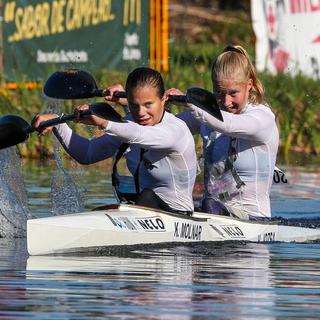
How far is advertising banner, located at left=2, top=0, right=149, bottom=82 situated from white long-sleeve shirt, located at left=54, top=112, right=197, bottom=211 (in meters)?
9.53

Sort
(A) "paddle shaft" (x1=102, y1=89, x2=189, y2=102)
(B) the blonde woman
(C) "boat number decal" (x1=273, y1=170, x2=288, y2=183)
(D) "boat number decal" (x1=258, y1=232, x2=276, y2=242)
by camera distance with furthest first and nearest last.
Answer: (C) "boat number decal" (x1=273, y1=170, x2=288, y2=183) < (D) "boat number decal" (x1=258, y1=232, x2=276, y2=242) < (B) the blonde woman < (A) "paddle shaft" (x1=102, y1=89, x2=189, y2=102)

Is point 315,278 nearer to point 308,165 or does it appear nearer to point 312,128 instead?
point 308,165

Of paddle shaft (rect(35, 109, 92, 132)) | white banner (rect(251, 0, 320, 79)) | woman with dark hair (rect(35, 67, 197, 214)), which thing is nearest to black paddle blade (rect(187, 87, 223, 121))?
woman with dark hair (rect(35, 67, 197, 214))

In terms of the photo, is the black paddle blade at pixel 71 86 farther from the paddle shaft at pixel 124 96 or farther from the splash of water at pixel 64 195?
the splash of water at pixel 64 195

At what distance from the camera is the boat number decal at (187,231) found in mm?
12156

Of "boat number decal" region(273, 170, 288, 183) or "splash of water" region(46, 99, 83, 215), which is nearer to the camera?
"boat number decal" region(273, 170, 288, 183)

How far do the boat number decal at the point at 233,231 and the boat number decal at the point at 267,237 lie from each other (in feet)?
0.71

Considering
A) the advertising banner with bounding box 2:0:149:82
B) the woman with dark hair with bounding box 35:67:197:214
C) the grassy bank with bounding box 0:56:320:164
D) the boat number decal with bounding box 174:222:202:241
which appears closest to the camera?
the woman with dark hair with bounding box 35:67:197:214

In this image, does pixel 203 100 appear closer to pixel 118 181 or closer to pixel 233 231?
pixel 118 181

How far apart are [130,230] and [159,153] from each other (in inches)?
29.3

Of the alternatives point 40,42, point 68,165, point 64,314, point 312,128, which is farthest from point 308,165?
point 64,314

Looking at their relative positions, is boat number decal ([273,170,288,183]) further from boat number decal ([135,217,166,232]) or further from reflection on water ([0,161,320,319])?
boat number decal ([135,217,166,232])

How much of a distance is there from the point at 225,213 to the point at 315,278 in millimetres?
2465

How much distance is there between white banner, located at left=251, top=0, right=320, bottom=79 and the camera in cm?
2442
